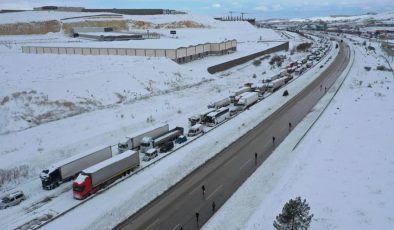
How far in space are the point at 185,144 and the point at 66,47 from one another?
5360cm

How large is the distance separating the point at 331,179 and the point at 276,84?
33.6 meters

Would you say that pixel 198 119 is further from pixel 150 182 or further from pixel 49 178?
pixel 49 178

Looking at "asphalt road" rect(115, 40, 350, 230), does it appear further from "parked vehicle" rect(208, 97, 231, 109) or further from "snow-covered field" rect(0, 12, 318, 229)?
"parked vehicle" rect(208, 97, 231, 109)

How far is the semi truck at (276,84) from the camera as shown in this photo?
55900mm

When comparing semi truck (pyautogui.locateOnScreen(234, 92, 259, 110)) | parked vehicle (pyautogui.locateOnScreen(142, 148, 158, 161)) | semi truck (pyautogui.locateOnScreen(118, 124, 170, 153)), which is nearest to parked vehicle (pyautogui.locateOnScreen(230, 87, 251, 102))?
semi truck (pyautogui.locateOnScreen(234, 92, 259, 110))

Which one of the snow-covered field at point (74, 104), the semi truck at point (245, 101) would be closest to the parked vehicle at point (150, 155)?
the snow-covered field at point (74, 104)

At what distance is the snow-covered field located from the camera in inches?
1088

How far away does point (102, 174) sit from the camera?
82.7ft

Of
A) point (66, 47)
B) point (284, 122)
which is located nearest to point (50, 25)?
point (66, 47)

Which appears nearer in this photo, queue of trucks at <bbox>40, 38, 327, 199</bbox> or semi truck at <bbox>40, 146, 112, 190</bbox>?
queue of trucks at <bbox>40, 38, 327, 199</bbox>

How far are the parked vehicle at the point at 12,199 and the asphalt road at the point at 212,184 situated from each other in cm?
744

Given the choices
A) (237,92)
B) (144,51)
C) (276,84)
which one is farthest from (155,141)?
(144,51)

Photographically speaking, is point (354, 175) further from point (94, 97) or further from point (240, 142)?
point (94, 97)

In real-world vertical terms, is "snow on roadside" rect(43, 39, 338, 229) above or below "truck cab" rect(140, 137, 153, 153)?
below
